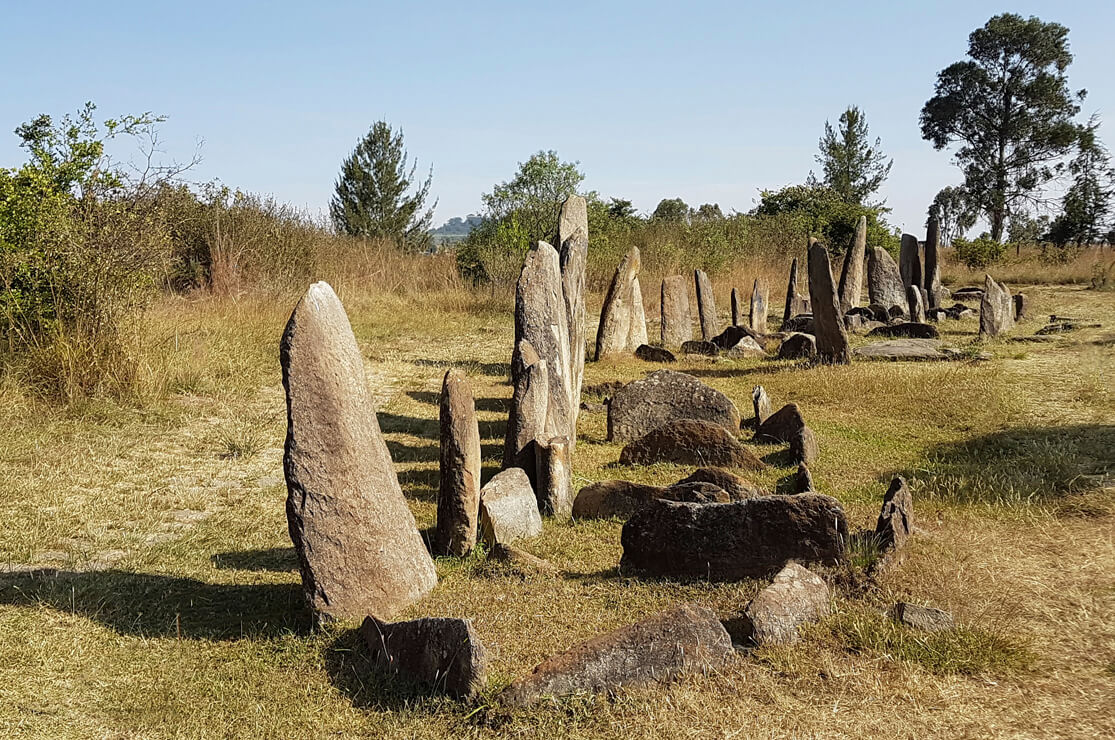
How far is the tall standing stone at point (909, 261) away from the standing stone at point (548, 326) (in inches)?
461

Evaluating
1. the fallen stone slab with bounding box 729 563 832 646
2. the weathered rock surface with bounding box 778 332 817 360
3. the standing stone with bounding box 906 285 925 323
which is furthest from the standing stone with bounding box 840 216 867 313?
the fallen stone slab with bounding box 729 563 832 646

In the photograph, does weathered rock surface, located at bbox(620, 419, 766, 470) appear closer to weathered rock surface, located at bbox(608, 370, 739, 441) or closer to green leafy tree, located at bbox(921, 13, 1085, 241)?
weathered rock surface, located at bbox(608, 370, 739, 441)

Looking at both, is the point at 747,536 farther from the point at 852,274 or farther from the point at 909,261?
the point at 909,261

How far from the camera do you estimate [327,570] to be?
171 inches

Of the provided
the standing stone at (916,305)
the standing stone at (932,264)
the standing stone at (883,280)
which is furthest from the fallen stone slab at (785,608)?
the standing stone at (932,264)

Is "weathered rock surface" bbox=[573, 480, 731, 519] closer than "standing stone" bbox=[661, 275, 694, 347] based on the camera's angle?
Yes

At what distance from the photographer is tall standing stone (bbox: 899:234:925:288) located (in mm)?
17578

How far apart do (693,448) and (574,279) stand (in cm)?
395

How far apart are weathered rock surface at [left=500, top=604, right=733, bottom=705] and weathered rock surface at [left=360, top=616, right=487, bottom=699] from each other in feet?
0.59

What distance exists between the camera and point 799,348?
11930 millimetres

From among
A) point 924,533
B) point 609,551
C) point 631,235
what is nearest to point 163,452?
point 609,551

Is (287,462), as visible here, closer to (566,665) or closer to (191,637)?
(191,637)

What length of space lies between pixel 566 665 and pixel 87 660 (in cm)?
230

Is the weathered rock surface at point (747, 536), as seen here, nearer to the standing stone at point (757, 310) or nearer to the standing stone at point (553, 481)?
the standing stone at point (553, 481)
